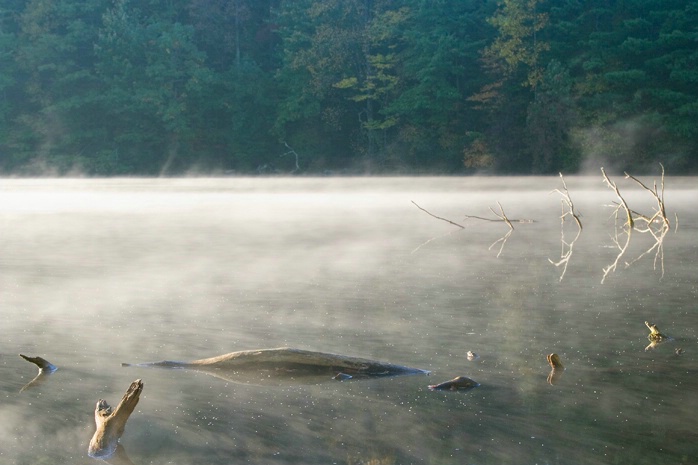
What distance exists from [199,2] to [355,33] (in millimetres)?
7836

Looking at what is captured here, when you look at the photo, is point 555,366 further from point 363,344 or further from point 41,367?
point 41,367

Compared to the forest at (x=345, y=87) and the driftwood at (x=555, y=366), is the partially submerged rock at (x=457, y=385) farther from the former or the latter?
the forest at (x=345, y=87)

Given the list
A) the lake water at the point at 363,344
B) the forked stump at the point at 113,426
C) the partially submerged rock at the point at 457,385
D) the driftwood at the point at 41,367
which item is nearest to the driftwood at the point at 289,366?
the lake water at the point at 363,344

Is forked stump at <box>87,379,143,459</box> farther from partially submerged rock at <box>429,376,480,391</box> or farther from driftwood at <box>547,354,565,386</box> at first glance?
driftwood at <box>547,354,565,386</box>

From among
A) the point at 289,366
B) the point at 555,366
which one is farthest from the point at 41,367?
the point at 555,366

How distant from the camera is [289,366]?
163 inches

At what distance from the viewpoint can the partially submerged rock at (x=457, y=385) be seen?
386 centimetres

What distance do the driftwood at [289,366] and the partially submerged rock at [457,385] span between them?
0.23 m

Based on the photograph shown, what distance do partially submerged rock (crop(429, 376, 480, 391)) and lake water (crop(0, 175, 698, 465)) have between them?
7 centimetres

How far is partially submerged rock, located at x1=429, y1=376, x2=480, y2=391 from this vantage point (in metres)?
3.86

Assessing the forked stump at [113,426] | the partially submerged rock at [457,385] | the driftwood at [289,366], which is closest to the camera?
the forked stump at [113,426]

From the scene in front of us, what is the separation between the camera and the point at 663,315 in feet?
17.8

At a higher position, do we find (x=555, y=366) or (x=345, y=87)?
(x=345, y=87)

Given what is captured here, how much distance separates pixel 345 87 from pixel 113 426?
3510cm
